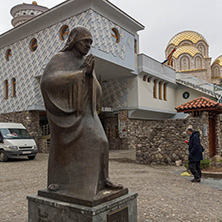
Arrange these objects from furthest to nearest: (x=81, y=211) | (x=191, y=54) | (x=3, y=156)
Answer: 1. (x=191, y=54)
2. (x=3, y=156)
3. (x=81, y=211)

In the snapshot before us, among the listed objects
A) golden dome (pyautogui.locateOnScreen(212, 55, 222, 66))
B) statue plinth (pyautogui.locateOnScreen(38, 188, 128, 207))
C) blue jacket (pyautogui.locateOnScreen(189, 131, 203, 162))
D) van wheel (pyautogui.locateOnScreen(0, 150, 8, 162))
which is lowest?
van wheel (pyautogui.locateOnScreen(0, 150, 8, 162))

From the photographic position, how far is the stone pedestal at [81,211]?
9.22 feet

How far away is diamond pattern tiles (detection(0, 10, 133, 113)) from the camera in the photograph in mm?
15664

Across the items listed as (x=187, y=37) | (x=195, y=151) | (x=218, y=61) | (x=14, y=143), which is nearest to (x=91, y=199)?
(x=195, y=151)

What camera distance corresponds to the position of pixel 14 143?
41.2ft

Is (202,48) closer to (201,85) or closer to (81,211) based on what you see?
(201,85)

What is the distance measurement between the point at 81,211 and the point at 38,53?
16800 mm

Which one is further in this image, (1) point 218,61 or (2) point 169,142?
(1) point 218,61

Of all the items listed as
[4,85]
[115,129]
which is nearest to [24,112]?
[4,85]

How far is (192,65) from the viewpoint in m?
34.6

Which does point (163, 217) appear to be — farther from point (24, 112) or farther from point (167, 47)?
point (167, 47)

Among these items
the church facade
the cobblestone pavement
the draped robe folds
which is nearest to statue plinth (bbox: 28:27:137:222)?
the draped robe folds

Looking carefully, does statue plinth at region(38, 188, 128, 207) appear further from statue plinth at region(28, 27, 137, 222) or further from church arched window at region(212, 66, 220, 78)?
church arched window at region(212, 66, 220, 78)

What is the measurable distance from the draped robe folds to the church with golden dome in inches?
1322
